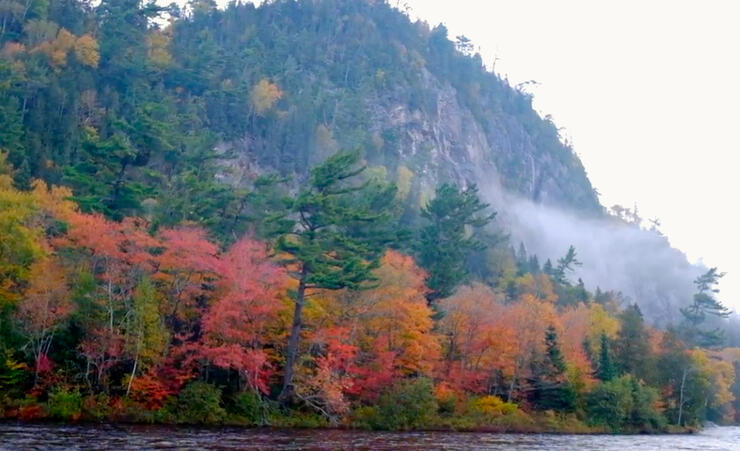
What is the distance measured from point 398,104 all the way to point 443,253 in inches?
3911

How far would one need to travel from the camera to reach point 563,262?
13975 cm

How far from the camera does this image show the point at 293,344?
5181 cm

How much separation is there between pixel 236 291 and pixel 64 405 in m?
11.8

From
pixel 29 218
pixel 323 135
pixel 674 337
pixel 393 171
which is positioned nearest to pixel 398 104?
pixel 393 171

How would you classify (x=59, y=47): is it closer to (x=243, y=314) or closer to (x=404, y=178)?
(x=404, y=178)

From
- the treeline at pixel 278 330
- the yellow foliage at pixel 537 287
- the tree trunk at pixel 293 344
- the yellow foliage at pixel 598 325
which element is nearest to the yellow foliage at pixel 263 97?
the yellow foliage at pixel 537 287

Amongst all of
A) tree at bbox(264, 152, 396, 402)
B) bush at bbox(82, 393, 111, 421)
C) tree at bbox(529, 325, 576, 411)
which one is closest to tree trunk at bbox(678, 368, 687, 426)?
tree at bbox(529, 325, 576, 411)

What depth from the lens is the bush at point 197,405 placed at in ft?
152

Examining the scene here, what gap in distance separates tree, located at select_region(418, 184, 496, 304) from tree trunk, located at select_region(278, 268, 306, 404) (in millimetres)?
17702

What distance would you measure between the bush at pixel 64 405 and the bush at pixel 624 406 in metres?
43.5

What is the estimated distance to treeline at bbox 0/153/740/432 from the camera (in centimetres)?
4556

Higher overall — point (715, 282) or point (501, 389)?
point (715, 282)

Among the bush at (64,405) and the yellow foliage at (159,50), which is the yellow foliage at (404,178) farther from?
the bush at (64,405)

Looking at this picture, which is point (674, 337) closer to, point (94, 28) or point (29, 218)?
point (29, 218)
